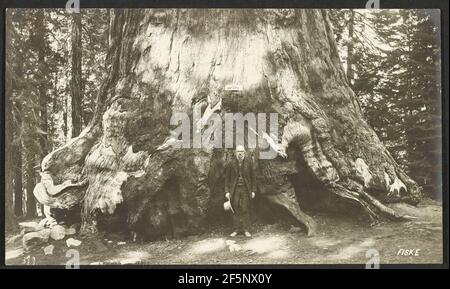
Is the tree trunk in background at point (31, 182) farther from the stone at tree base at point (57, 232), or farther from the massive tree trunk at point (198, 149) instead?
the stone at tree base at point (57, 232)

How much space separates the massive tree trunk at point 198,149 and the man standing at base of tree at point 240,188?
131 millimetres

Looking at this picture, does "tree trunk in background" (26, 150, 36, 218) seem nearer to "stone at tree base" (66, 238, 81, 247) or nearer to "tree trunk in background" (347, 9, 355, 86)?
"stone at tree base" (66, 238, 81, 247)

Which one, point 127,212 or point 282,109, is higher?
point 282,109

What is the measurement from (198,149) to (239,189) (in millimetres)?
676

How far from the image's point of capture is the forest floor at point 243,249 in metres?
4.80

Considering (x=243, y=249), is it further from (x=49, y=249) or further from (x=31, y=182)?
(x=31, y=182)

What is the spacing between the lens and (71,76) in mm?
4863

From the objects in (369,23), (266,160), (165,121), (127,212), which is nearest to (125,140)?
(165,121)

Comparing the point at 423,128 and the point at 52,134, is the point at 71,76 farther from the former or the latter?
the point at 423,128

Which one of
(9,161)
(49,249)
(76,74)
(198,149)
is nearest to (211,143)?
(198,149)

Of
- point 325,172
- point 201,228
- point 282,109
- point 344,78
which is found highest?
point 344,78
